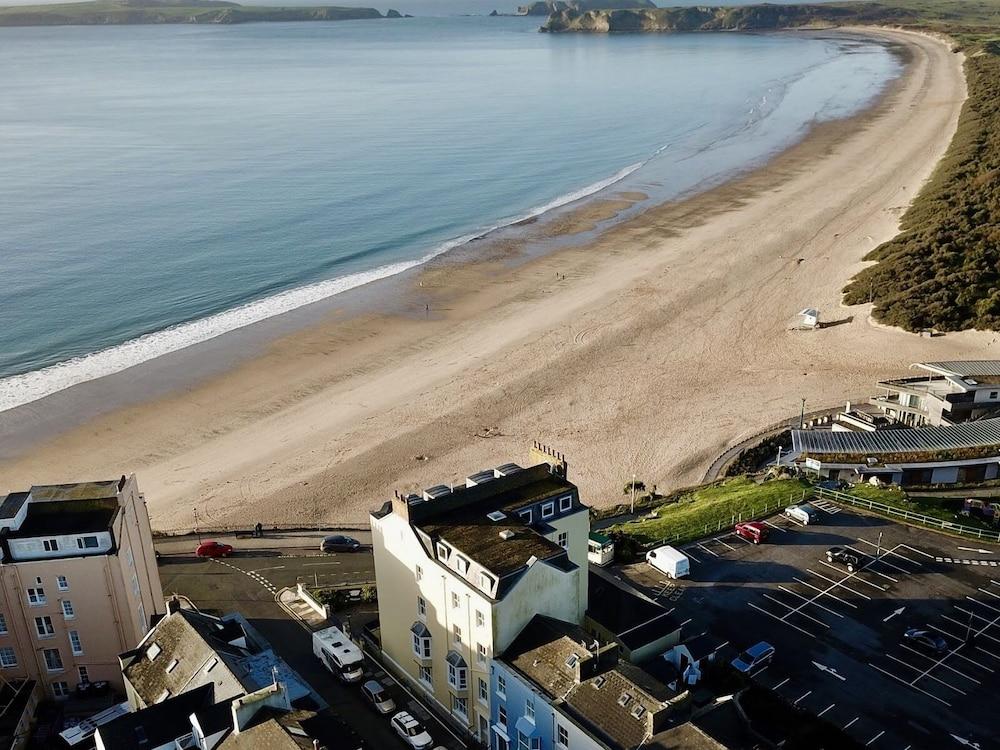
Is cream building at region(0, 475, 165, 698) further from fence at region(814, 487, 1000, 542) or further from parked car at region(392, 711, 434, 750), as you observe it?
fence at region(814, 487, 1000, 542)

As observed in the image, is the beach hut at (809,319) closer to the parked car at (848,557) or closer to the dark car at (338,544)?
the parked car at (848,557)

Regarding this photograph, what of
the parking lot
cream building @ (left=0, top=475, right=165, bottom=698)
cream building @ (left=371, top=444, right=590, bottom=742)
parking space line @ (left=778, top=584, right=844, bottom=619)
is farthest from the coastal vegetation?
cream building @ (left=0, top=475, right=165, bottom=698)

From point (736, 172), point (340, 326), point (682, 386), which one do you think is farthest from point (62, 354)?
point (736, 172)

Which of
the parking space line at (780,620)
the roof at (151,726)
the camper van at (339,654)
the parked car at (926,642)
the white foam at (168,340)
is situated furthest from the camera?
the white foam at (168,340)

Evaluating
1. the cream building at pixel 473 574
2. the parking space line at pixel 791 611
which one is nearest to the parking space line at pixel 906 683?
the parking space line at pixel 791 611

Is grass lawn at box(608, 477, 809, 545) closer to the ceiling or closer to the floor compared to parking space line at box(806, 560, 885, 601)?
closer to the floor

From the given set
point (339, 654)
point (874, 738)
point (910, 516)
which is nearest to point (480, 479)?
point (339, 654)
